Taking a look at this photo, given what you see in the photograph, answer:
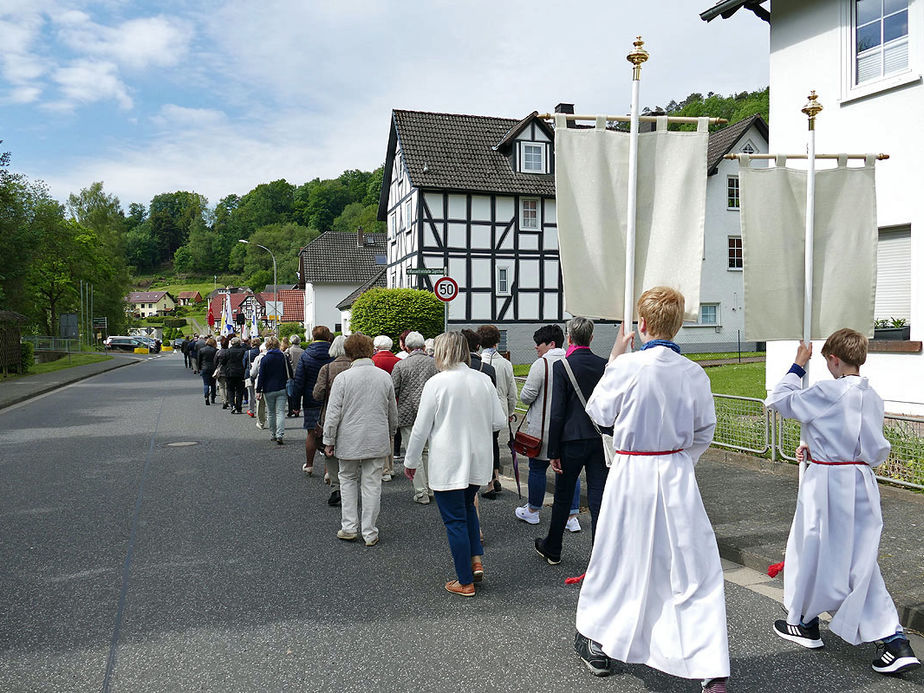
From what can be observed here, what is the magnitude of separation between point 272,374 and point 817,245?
8.84 metres

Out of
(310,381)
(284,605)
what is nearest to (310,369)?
(310,381)

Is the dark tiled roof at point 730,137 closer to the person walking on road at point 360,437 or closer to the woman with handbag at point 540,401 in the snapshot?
the woman with handbag at point 540,401

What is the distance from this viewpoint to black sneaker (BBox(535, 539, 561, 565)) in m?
5.73

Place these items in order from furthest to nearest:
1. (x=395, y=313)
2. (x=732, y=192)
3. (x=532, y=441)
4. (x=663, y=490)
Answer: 1. (x=732, y=192)
2. (x=395, y=313)
3. (x=532, y=441)
4. (x=663, y=490)

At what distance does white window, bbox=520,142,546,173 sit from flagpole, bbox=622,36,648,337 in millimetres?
29817

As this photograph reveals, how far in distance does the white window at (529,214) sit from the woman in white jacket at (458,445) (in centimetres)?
2894

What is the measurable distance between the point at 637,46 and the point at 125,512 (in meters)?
6.27

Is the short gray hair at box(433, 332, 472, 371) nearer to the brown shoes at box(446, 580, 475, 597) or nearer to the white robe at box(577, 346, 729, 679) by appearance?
the brown shoes at box(446, 580, 475, 597)

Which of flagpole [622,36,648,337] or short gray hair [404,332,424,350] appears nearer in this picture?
flagpole [622,36,648,337]

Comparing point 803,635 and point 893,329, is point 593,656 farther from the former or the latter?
point 893,329

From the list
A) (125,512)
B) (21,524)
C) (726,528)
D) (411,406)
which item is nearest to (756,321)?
(726,528)

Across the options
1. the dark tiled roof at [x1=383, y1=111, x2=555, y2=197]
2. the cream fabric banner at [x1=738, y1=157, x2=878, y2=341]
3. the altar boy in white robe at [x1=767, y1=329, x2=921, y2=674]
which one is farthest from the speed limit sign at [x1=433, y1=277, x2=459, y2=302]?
the dark tiled roof at [x1=383, y1=111, x2=555, y2=197]

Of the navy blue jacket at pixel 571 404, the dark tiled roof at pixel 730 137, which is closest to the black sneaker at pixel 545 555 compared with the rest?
the navy blue jacket at pixel 571 404

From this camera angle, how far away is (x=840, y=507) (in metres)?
4.05
